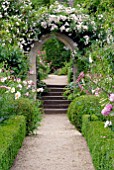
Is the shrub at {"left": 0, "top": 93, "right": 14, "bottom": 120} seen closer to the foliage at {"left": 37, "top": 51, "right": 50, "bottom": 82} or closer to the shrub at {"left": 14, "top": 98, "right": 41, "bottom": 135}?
the shrub at {"left": 14, "top": 98, "right": 41, "bottom": 135}

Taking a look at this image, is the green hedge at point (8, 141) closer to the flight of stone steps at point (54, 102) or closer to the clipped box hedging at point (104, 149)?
the clipped box hedging at point (104, 149)

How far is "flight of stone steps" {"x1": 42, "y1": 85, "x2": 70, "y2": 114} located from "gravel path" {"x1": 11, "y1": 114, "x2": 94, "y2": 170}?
510cm

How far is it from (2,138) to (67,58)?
16.5m

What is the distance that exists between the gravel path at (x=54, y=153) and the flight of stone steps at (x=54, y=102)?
16.7 feet

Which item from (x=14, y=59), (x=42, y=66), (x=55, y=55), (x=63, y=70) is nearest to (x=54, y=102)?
(x=14, y=59)

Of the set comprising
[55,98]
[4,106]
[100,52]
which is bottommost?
[55,98]

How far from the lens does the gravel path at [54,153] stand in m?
5.10

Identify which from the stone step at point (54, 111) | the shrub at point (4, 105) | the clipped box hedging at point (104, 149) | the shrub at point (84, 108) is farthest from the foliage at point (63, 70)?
the clipped box hedging at point (104, 149)

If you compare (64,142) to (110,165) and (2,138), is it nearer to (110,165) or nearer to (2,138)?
(2,138)

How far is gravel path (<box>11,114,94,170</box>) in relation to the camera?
16.7 feet

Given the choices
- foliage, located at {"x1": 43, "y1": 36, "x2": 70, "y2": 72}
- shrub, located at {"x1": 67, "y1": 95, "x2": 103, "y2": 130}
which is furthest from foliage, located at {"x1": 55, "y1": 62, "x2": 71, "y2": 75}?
shrub, located at {"x1": 67, "y1": 95, "x2": 103, "y2": 130}

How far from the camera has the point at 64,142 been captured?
6.89m

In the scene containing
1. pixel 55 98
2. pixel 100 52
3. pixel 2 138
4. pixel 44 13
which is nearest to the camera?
Answer: pixel 2 138

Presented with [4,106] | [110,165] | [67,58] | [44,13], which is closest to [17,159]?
[4,106]
